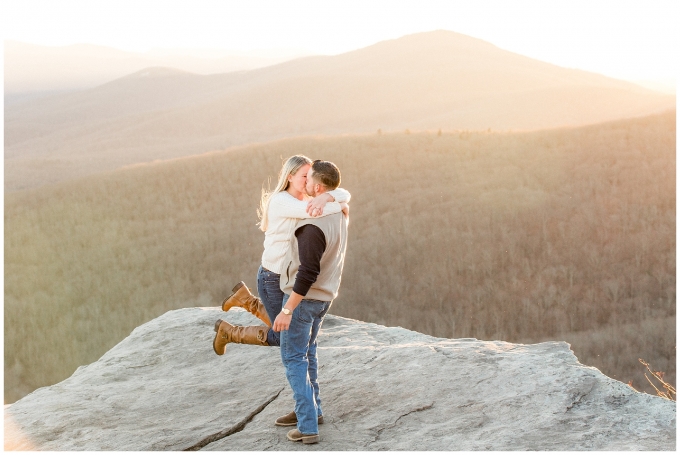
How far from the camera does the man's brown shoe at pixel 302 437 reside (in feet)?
18.5

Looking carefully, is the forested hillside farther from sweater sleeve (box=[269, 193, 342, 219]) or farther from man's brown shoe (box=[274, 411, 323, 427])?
sweater sleeve (box=[269, 193, 342, 219])

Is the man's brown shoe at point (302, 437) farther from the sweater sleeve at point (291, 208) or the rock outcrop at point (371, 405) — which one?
the sweater sleeve at point (291, 208)

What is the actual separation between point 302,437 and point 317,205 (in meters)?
1.89

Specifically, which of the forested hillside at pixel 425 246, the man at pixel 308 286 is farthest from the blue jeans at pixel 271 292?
the forested hillside at pixel 425 246

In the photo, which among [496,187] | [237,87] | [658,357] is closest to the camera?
[658,357]

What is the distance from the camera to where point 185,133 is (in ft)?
227

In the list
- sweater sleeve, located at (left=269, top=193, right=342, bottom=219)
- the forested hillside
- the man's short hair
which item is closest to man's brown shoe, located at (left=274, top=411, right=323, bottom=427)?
sweater sleeve, located at (left=269, top=193, right=342, bottom=219)

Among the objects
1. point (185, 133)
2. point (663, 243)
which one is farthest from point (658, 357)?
point (185, 133)

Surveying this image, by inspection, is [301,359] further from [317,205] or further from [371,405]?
[317,205]

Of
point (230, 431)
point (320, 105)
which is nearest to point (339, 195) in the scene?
point (230, 431)

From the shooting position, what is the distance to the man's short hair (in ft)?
17.7

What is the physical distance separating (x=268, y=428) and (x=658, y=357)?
953 cm

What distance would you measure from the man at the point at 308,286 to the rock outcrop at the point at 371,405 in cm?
37

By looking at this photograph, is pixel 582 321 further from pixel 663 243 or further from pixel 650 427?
pixel 650 427
